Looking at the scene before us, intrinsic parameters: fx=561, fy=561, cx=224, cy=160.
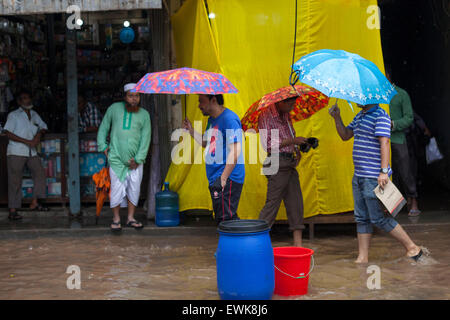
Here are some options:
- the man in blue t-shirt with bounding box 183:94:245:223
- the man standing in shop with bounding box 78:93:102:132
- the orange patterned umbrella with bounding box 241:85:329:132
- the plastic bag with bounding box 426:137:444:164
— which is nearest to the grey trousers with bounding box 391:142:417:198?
the plastic bag with bounding box 426:137:444:164

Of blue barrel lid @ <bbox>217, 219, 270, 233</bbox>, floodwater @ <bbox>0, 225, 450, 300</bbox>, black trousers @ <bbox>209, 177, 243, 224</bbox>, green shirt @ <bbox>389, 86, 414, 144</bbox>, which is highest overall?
green shirt @ <bbox>389, 86, 414, 144</bbox>

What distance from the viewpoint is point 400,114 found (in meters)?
7.64

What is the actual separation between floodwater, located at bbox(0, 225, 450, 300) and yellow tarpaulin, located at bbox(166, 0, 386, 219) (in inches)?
26.2

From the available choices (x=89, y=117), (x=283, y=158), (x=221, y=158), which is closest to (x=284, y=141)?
(x=283, y=158)

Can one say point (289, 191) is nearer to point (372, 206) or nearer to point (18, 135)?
point (372, 206)

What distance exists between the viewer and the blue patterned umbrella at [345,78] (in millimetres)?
A: 4895

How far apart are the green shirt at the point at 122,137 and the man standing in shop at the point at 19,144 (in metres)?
1.78

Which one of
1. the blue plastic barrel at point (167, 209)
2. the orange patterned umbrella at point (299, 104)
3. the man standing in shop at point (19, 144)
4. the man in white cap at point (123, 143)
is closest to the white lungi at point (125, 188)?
the man in white cap at point (123, 143)

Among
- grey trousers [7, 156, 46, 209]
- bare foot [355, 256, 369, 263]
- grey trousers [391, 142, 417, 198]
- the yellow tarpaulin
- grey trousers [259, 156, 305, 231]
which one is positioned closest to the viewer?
bare foot [355, 256, 369, 263]

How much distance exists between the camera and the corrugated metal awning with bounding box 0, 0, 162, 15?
6.77m

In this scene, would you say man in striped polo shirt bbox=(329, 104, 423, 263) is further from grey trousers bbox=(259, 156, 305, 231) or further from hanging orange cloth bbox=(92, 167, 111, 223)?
hanging orange cloth bbox=(92, 167, 111, 223)

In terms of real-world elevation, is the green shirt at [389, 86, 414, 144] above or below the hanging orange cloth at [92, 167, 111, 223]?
above

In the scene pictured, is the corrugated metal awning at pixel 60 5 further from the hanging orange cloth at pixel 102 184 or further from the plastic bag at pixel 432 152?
the plastic bag at pixel 432 152

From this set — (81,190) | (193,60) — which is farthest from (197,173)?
(81,190)
